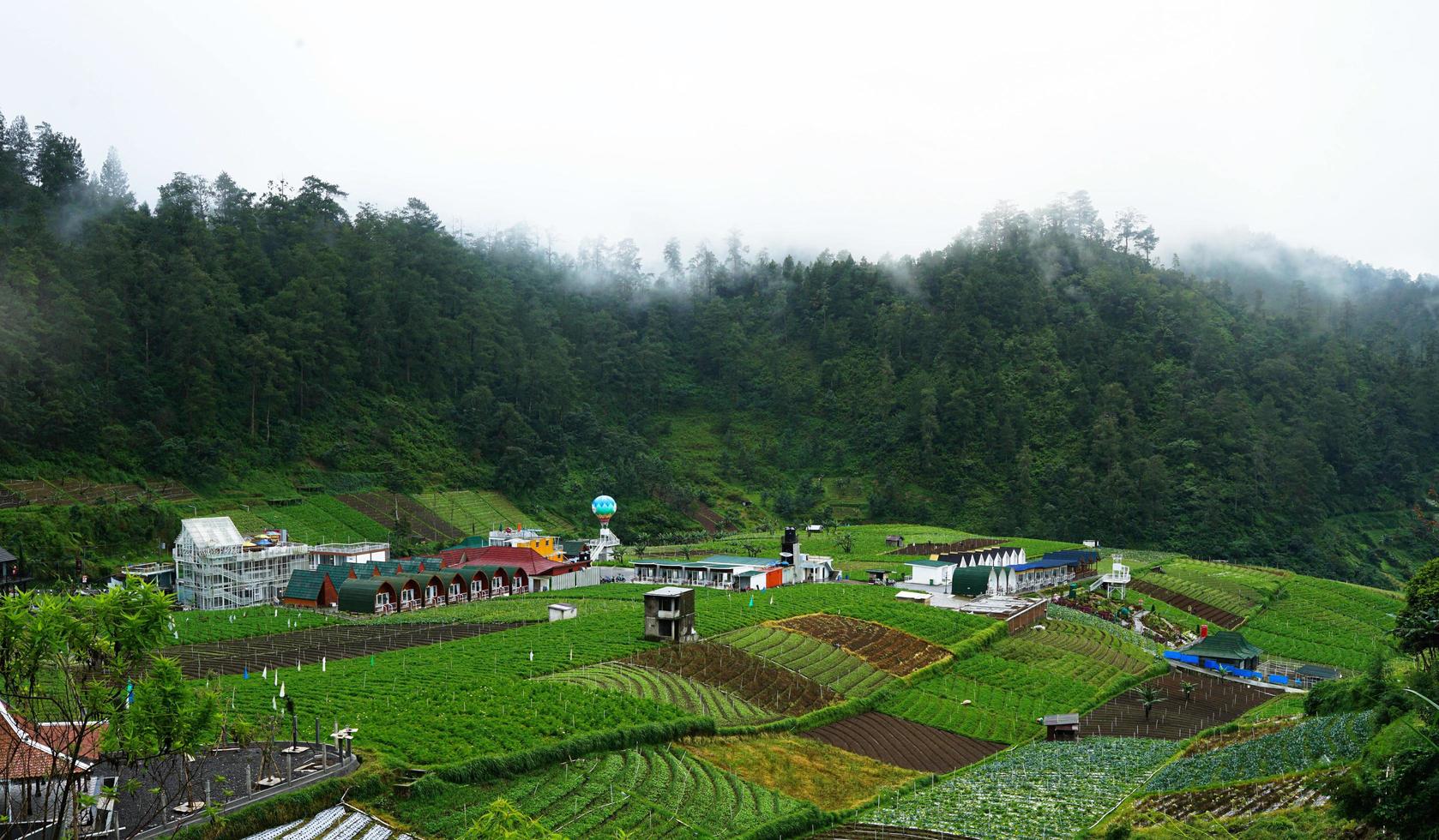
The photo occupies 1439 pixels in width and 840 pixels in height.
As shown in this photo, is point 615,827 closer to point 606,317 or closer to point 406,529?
point 406,529

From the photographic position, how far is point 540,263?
117 meters

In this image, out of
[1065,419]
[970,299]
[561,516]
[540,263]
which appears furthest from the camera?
[540,263]

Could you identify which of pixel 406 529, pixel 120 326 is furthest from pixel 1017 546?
pixel 120 326

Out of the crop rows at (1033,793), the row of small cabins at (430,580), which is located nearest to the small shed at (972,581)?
the row of small cabins at (430,580)

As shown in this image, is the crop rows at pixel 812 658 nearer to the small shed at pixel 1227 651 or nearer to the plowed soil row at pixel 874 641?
the plowed soil row at pixel 874 641

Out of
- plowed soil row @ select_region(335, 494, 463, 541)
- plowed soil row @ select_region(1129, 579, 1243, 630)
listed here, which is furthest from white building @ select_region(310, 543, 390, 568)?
plowed soil row @ select_region(1129, 579, 1243, 630)

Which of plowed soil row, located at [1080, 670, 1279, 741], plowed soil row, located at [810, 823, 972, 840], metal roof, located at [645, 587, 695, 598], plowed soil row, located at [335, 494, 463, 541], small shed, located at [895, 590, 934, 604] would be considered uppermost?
plowed soil row, located at [335, 494, 463, 541]

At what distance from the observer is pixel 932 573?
5303cm

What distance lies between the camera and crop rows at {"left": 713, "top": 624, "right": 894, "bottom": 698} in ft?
112

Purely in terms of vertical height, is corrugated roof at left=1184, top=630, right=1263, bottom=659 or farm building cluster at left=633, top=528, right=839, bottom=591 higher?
farm building cluster at left=633, top=528, right=839, bottom=591

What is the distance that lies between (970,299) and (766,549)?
50868 mm

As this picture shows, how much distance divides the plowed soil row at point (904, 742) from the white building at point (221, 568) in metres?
30.7

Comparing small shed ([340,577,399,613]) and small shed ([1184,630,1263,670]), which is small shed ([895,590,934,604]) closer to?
small shed ([1184,630,1263,670])

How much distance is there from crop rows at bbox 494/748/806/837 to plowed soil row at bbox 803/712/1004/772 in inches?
229
